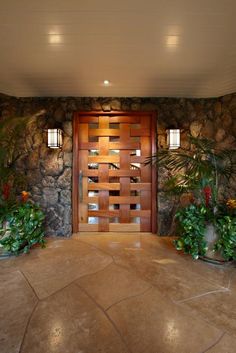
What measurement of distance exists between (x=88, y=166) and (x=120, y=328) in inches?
85.3

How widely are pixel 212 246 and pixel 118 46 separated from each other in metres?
2.23

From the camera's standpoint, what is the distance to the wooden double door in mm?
2947

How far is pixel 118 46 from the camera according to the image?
1.75 meters

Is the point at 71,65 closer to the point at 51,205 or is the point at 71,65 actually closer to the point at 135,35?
the point at 135,35

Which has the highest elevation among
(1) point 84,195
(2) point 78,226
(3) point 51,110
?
(3) point 51,110

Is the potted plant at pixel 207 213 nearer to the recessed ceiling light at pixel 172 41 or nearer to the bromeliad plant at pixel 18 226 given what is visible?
the recessed ceiling light at pixel 172 41

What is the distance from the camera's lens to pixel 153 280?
1.73m

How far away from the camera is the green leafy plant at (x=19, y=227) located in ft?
7.09

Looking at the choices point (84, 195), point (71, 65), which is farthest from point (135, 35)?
point (84, 195)

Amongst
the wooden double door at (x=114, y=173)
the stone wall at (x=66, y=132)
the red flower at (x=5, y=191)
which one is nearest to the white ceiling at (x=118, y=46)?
the stone wall at (x=66, y=132)

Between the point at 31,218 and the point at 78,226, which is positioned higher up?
the point at 31,218

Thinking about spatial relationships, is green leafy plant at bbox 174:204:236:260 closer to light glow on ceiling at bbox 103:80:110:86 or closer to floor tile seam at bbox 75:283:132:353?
floor tile seam at bbox 75:283:132:353

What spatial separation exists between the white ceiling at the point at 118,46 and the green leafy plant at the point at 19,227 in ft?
5.26

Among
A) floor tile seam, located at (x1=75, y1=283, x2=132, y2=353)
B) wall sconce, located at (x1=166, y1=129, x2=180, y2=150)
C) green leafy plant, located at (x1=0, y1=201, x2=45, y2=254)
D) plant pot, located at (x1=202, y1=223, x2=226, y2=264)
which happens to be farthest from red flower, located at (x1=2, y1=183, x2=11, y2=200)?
plant pot, located at (x1=202, y1=223, x2=226, y2=264)
